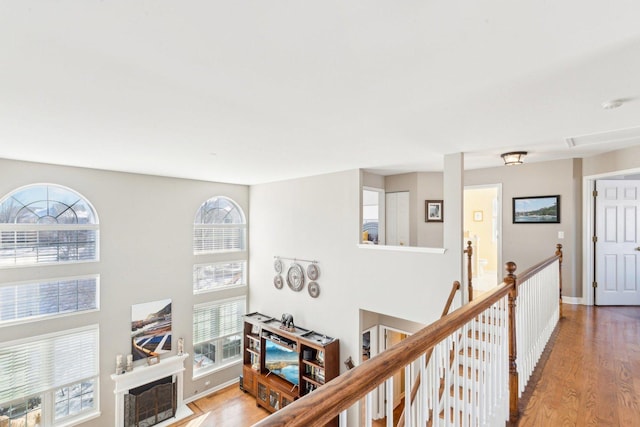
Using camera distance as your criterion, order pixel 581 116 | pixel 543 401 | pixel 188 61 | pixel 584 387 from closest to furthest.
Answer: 1. pixel 188 61
2. pixel 543 401
3. pixel 584 387
4. pixel 581 116

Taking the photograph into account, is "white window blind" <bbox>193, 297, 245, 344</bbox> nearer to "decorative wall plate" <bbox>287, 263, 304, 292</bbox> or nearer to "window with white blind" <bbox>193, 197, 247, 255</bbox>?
"window with white blind" <bbox>193, 197, 247, 255</bbox>

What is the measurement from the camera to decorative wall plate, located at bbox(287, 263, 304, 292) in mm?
6090

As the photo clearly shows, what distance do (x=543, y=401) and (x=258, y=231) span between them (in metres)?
5.93

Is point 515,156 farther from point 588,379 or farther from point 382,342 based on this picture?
point 382,342

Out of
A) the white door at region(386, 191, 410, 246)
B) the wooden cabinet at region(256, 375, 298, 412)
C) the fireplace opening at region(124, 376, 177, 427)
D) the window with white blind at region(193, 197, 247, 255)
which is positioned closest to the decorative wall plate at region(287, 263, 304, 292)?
the window with white blind at region(193, 197, 247, 255)

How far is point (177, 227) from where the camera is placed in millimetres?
6277

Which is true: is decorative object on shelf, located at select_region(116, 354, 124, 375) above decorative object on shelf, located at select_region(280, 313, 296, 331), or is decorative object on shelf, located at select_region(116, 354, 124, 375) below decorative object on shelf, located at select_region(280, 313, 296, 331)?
below

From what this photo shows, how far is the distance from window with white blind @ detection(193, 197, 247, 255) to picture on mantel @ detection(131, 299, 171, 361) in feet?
4.29

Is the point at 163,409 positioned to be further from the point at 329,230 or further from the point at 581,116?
the point at 581,116

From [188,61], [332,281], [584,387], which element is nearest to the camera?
[188,61]

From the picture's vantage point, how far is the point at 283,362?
614 cm

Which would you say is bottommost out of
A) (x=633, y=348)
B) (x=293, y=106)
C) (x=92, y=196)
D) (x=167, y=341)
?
(x=167, y=341)

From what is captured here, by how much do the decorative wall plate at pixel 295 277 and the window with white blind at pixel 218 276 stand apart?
1.65 metres

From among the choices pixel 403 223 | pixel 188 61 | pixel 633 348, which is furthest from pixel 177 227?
pixel 633 348
